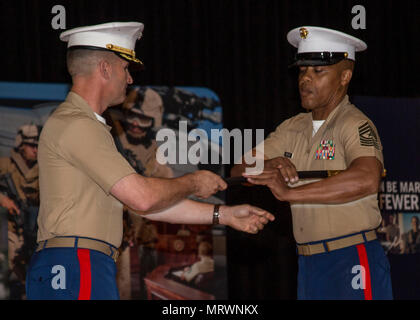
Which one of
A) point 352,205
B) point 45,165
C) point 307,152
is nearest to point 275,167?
point 307,152

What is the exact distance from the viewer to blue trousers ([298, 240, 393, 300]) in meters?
2.72

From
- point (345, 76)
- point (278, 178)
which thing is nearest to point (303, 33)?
point (345, 76)

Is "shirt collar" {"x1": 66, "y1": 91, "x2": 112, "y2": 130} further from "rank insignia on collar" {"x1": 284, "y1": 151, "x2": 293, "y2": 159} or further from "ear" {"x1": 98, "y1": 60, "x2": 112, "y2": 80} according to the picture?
"rank insignia on collar" {"x1": 284, "y1": 151, "x2": 293, "y2": 159}

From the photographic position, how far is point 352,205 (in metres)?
2.79

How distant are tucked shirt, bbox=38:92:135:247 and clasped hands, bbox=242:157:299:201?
2.57 ft

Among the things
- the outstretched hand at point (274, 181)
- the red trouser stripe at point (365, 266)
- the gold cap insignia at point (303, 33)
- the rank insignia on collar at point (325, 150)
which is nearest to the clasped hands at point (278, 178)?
the outstretched hand at point (274, 181)

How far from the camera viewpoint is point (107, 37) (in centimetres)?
253

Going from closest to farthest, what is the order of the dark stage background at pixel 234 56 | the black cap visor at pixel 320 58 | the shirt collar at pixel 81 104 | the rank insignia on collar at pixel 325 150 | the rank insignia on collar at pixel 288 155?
the shirt collar at pixel 81 104, the rank insignia on collar at pixel 325 150, the black cap visor at pixel 320 58, the rank insignia on collar at pixel 288 155, the dark stage background at pixel 234 56

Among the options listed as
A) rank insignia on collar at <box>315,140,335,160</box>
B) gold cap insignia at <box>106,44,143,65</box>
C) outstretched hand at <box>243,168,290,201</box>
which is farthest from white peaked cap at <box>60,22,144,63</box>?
rank insignia on collar at <box>315,140,335,160</box>

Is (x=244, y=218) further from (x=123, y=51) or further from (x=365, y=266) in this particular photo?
(x=123, y=51)

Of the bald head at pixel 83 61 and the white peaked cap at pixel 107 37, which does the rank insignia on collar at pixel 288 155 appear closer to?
the white peaked cap at pixel 107 37

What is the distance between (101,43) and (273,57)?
226 centimetres

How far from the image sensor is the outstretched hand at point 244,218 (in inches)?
115
